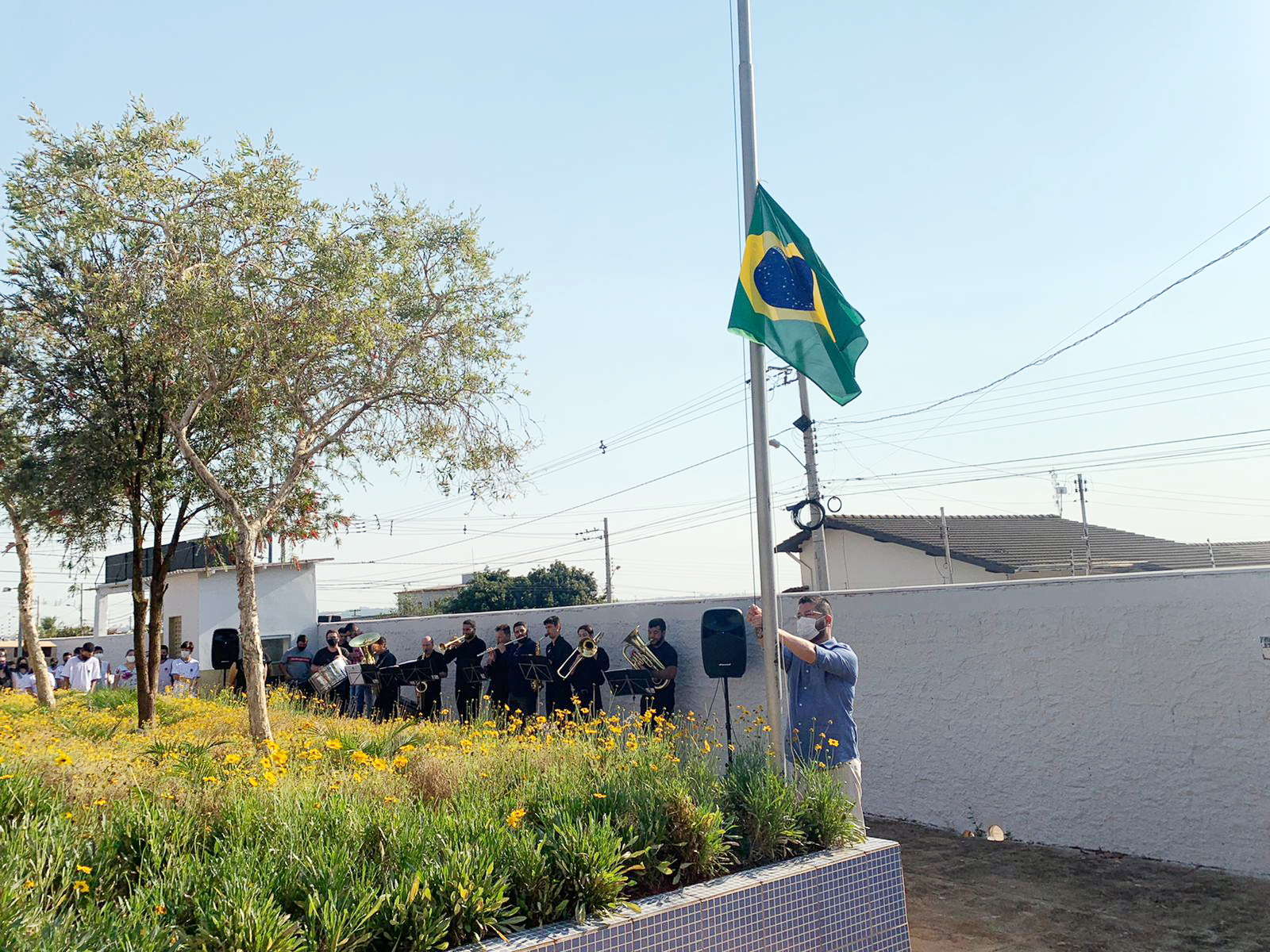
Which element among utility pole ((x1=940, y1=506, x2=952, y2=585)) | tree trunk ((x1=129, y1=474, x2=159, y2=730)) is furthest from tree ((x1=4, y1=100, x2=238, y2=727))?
utility pole ((x1=940, y1=506, x2=952, y2=585))

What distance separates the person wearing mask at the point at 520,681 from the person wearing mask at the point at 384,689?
199 cm

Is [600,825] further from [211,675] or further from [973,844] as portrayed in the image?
[211,675]

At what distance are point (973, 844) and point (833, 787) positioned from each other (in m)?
3.39

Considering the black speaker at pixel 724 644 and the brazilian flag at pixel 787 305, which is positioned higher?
the brazilian flag at pixel 787 305

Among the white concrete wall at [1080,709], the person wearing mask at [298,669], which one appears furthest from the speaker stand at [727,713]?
the person wearing mask at [298,669]

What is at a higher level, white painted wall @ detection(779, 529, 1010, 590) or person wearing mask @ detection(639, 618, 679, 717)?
white painted wall @ detection(779, 529, 1010, 590)

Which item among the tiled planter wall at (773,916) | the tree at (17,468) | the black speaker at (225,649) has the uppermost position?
the tree at (17,468)

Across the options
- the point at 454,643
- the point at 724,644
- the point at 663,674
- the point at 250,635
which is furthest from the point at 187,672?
the point at 724,644

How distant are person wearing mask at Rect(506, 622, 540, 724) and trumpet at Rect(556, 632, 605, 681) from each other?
1.54 feet

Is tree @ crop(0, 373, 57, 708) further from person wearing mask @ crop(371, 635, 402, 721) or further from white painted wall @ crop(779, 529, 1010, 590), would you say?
white painted wall @ crop(779, 529, 1010, 590)

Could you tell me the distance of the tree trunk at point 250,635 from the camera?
10055mm

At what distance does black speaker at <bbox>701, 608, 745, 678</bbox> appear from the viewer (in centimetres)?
955

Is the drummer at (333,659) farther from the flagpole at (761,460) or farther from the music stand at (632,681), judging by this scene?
the flagpole at (761,460)

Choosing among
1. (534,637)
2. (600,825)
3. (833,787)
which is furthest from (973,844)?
(534,637)
